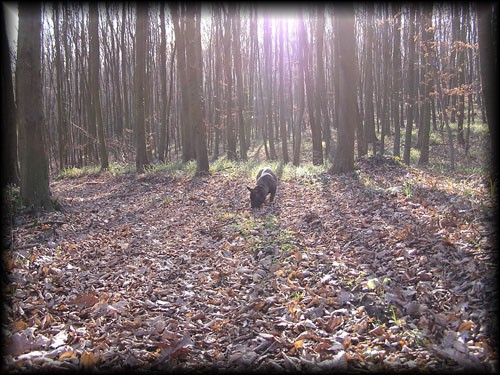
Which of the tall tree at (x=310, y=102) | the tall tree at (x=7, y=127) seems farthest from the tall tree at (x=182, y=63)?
the tall tree at (x=7, y=127)

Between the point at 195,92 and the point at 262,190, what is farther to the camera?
the point at 195,92

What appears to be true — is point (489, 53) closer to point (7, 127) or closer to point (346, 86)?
point (346, 86)

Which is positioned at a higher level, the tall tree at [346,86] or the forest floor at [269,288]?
the tall tree at [346,86]

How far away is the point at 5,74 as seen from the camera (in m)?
10.6

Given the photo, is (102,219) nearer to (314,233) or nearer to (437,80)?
(314,233)

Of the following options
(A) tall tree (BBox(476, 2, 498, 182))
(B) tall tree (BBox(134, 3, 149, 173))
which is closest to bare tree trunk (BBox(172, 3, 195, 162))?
(B) tall tree (BBox(134, 3, 149, 173))

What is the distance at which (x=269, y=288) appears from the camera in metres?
4.89

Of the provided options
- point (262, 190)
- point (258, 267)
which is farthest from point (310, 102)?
point (258, 267)

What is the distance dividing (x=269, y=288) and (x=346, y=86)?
8.86 metres

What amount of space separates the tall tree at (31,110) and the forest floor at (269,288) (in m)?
0.65

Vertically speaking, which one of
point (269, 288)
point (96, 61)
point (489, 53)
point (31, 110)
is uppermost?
point (96, 61)

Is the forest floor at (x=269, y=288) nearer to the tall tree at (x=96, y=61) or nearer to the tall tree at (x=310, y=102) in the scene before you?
the tall tree at (x=310, y=102)

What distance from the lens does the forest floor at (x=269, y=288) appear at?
3.37 metres

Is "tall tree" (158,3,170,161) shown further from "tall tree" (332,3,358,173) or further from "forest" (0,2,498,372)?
"tall tree" (332,3,358,173)
